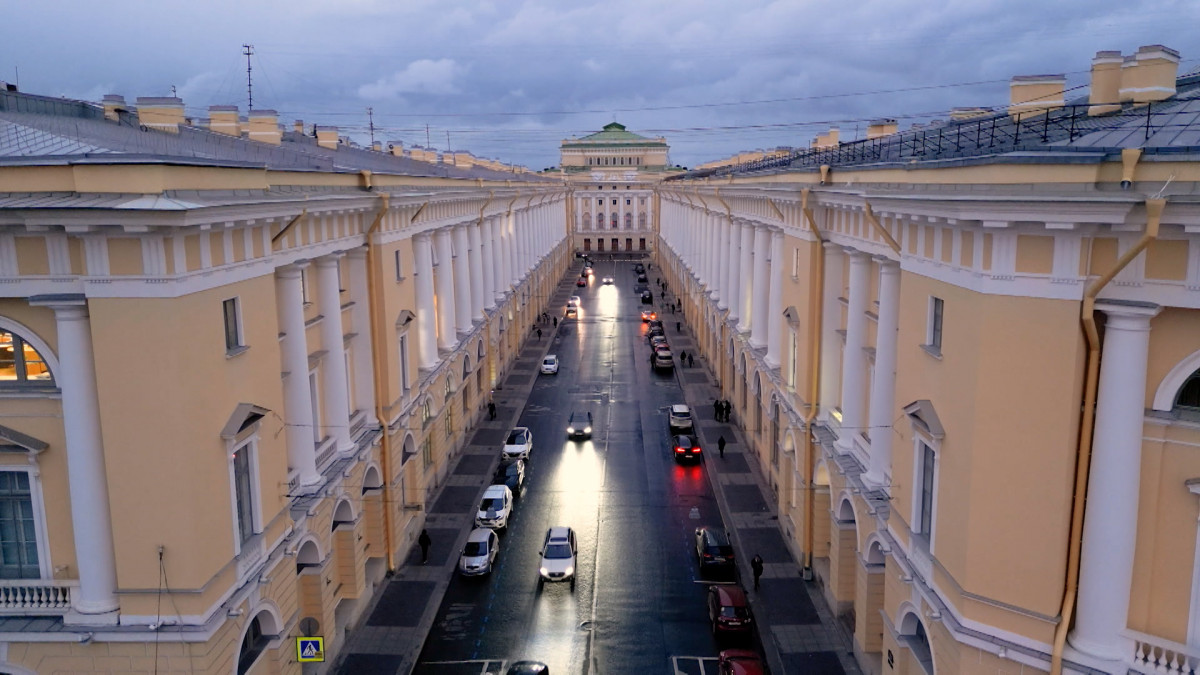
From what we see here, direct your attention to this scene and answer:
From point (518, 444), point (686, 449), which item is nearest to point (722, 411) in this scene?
point (686, 449)

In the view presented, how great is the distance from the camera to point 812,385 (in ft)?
81.6

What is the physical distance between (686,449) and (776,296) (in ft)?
30.0

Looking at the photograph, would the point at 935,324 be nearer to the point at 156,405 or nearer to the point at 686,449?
the point at 156,405

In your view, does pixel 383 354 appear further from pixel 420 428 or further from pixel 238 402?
pixel 238 402

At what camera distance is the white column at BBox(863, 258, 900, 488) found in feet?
60.0

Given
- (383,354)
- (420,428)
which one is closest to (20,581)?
(383,354)

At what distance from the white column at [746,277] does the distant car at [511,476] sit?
11.9m

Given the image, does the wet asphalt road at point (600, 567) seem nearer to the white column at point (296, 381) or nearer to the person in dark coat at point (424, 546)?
the person in dark coat at point (424, 546)

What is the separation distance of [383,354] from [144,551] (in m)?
11.6

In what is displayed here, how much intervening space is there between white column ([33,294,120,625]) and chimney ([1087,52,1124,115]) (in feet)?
60.5

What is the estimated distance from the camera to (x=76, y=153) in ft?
48.3

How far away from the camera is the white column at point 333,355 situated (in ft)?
70.4

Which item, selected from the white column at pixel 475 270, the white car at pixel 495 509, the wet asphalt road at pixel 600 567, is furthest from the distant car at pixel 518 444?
the white column at pixel 475 270

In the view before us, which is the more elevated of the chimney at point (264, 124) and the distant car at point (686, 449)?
the chimney at point (264, 124)
